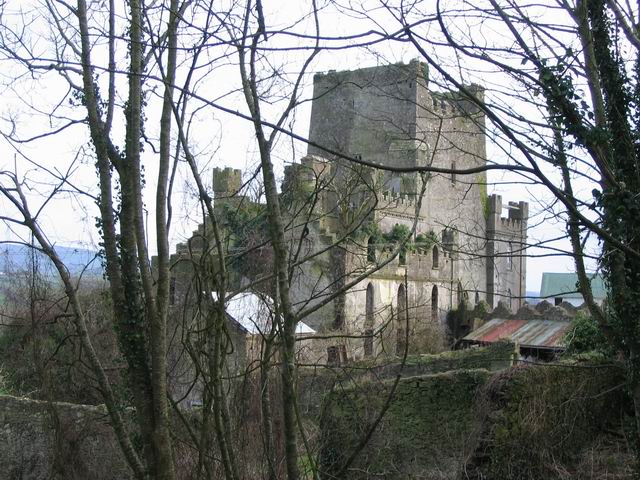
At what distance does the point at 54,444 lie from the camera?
10383 millimetres

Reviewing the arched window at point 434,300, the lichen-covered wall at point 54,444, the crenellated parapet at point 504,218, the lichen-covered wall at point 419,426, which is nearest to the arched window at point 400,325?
the lichen-covered wall at point 419,426

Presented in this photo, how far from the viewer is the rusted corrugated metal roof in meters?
24.1

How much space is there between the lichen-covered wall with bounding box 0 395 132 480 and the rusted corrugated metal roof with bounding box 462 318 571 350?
1493 cm

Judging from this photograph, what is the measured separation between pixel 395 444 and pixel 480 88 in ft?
27.5

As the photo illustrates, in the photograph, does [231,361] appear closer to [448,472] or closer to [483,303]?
[448,472]

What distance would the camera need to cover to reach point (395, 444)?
1265 centimetres

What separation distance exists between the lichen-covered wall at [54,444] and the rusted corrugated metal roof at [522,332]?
14933mm

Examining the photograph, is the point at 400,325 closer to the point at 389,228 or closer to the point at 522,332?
Result: the point at 522,332

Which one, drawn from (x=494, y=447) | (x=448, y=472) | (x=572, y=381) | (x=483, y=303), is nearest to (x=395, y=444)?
(x=448, y=472)

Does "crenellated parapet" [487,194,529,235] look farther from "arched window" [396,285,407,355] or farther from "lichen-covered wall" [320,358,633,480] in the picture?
"lichen-covered wall" [320,358,633,480]

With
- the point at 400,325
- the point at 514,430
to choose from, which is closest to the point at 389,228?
the point at 400,325

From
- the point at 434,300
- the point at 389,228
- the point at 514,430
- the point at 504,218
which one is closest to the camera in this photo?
the point at 514,430

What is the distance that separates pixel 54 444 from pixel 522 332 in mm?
18385

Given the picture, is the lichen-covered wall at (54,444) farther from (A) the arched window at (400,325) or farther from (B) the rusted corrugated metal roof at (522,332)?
(B) the rusted corrugated metal roof at (522,332)
